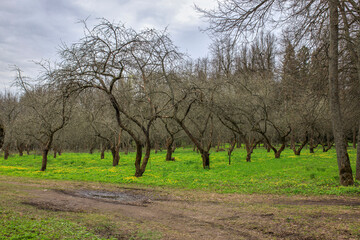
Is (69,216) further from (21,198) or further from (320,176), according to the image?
(320,176)

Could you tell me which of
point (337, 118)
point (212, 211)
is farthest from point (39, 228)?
point (337, 118)

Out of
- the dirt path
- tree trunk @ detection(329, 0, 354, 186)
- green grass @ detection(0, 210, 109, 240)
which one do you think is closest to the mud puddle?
the dirt path

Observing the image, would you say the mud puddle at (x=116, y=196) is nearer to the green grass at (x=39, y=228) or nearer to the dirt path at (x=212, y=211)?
the dirt path at (x=212, y=211)

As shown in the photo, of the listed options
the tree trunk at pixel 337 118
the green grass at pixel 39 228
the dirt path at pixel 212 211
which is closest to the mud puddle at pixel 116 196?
the dirt path at pixel 212 211

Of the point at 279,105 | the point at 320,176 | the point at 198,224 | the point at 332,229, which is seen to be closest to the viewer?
the point at 332,229

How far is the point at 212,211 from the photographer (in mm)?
7992

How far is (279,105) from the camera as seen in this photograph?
25531mm

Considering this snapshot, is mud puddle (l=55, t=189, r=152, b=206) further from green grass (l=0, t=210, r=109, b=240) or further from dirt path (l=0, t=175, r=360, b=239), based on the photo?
green grass (l=0, t=210, r=109, b=240)

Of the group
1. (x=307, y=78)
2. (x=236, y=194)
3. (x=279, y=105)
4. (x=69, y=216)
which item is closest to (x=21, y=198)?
(x=69, y=216)

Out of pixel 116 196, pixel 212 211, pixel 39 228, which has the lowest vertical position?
pixel 116 196

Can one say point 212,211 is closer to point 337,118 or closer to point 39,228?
point 39,228

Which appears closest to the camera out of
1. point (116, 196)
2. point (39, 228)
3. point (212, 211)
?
point (39, 228)

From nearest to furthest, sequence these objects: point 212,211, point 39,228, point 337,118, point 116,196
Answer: point 39,228 < point 212,211 < point 116,196 < point 337,118

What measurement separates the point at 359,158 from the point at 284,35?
6466 millimetres
